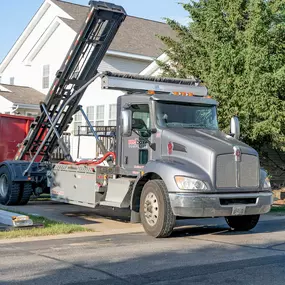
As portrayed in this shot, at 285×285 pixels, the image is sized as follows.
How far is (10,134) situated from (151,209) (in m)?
7.50

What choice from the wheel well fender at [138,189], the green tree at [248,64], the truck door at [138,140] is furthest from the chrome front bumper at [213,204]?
the green tree at [248,64]

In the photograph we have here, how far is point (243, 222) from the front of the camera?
1128 centimetres

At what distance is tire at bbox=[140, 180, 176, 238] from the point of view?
9781mm

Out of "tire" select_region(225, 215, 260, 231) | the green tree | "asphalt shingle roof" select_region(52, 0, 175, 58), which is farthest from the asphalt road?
"asphalt shingle roof" select_region(52, 0, 175, 58)

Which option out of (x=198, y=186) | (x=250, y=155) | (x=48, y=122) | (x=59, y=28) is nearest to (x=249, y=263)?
(x=198, y=186)

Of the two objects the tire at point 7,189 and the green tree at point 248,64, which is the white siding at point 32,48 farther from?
the tire at point 7,189

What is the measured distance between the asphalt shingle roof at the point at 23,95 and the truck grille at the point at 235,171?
714 inches

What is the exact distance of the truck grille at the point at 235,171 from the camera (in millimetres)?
9828

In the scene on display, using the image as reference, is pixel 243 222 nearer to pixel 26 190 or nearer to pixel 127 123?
pixel 127 123

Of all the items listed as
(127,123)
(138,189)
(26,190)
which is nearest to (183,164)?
(138,189)

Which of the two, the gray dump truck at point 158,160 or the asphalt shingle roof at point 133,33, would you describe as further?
the asphalt shingle roof at point 133,33

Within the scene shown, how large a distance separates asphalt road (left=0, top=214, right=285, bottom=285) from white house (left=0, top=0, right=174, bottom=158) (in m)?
14.6

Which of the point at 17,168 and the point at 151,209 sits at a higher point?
the point at 17,168

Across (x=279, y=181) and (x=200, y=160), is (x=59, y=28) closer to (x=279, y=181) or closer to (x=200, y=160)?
(x=279, y=181)
